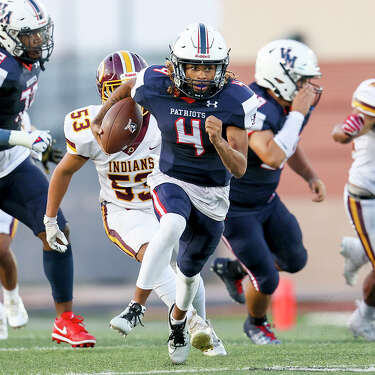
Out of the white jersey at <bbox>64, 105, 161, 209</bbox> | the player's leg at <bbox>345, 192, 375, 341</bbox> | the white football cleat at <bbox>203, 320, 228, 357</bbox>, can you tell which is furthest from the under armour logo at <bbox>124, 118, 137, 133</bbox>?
the player's leg at <bbox>345, 192, 375, 341</bbox>

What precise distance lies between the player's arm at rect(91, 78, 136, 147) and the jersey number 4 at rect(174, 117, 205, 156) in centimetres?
43

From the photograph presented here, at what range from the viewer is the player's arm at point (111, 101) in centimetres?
491

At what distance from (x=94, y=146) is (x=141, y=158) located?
29 centimetres

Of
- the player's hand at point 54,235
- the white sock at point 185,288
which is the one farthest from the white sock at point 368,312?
the player's hand at point 54,235

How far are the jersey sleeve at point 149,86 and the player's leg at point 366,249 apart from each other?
202 cm

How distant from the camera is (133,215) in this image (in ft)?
17.4

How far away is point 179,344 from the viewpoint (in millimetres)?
4656

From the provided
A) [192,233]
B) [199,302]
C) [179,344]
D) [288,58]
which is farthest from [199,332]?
[288,58]

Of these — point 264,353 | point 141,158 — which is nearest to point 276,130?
point 141,158

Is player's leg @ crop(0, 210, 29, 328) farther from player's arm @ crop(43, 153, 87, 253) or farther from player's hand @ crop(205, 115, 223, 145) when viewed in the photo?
player's hand @ crop(205, 115, 223, 145)

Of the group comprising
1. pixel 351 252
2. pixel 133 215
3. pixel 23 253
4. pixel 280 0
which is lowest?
pixel 23 253

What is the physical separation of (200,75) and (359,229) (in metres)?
2.11

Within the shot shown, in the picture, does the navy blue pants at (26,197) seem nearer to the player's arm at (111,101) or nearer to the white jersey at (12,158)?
the white jersey at (12,158)

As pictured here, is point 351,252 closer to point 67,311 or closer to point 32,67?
point 67,311
